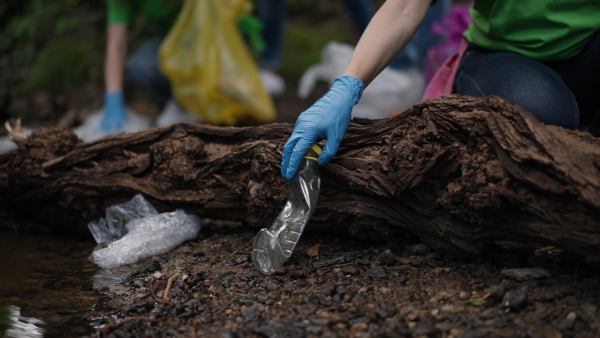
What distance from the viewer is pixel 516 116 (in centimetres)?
151

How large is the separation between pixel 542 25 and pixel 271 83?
125 inches

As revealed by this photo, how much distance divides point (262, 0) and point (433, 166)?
11.5 feet

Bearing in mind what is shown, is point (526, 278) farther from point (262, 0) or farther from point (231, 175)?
point (262, 0)

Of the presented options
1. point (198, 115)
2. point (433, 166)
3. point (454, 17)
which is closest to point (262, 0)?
point (198, 115)

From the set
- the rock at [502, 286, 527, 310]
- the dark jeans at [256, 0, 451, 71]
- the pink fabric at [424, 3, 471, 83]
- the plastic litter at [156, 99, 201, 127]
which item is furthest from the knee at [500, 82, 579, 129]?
the plastic litter at [156, 99, 201, 127]

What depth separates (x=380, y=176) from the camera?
5.78ft

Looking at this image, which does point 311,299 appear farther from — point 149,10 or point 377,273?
point 149,10

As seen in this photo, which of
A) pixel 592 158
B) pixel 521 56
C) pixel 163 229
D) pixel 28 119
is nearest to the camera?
pixel 592 158

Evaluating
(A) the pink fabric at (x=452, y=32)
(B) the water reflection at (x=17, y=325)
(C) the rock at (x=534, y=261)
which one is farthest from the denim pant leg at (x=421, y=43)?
(B) the water reflection at (x=17, y=325)

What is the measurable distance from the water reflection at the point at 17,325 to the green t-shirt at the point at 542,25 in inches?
74.1

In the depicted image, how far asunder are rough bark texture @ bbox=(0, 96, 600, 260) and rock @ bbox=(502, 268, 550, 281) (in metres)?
0.10

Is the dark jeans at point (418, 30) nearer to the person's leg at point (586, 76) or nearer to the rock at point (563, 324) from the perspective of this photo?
the person's leg at point (586, 76)

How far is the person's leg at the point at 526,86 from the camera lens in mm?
1780

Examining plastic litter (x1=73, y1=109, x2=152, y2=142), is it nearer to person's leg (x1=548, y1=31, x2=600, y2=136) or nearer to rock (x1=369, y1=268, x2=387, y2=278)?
rock (x1=369, y1=268, x2=387, y2=278)
